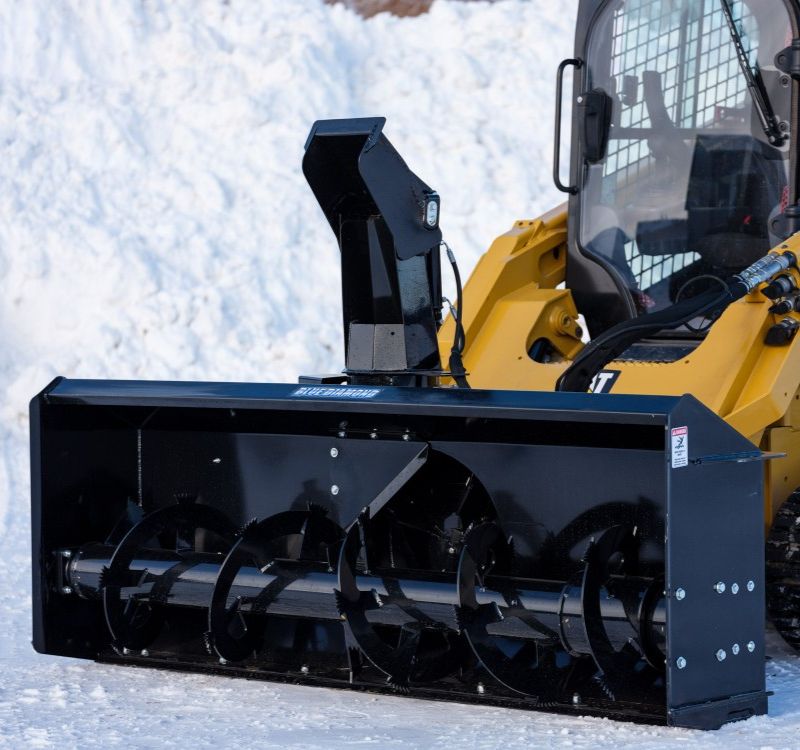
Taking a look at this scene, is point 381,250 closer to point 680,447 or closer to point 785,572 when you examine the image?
point 680,447

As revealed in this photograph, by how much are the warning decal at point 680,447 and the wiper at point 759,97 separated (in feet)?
6.17

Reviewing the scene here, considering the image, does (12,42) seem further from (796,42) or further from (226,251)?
(796,42)

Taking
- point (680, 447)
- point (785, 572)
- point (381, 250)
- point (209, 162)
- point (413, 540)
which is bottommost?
point (785, 572)

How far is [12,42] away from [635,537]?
9.18m

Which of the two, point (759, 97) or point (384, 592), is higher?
point (759, 97)

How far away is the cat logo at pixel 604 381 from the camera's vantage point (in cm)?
544

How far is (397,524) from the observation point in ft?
16.0

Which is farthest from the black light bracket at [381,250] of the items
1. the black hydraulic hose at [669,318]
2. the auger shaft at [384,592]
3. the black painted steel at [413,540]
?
the auger shaft at [384,592]

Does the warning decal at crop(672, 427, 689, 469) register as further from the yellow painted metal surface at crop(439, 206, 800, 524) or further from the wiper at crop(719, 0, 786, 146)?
the wiper at crop(719, 0, 786, 146)

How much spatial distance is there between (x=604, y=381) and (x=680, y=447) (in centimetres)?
138

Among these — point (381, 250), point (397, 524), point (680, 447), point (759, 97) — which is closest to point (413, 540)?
point (397, 524)

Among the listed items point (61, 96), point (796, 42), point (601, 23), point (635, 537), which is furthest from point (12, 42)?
point (635, 537)

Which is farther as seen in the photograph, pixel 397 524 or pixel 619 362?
pixel 619 362

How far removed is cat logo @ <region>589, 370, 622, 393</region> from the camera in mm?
5438
